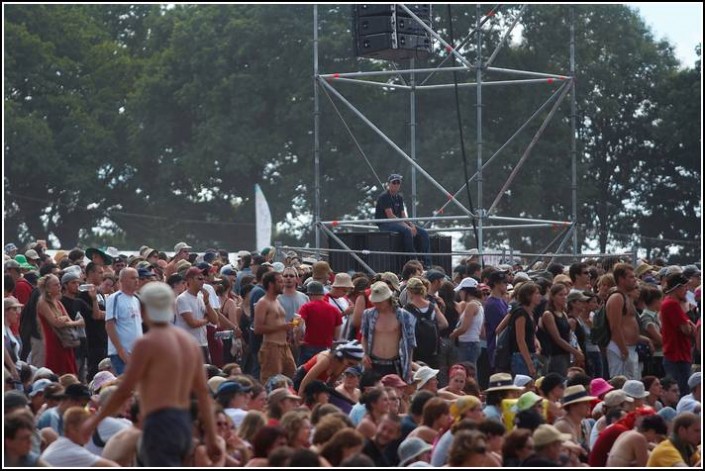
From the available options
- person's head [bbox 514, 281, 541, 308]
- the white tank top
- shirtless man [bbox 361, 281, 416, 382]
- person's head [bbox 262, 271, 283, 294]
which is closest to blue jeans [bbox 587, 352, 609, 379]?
the white tank top

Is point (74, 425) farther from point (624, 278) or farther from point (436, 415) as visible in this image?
point (624, 278)

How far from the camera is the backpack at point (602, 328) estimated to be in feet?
51.4

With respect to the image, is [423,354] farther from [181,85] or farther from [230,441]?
[181,85]

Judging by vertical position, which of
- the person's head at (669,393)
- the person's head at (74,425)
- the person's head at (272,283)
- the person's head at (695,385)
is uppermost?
the person's head at (272,283)

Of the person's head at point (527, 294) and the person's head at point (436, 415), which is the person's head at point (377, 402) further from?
the person's head at point (527, 294)

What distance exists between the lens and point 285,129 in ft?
172

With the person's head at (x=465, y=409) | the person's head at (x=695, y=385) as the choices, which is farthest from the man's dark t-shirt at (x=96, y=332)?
the person's head at (x=695, y=385)

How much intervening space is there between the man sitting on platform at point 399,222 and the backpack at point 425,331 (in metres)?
4.65

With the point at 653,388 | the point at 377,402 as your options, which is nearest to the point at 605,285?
the point at 653,388

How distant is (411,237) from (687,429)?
8.54 m

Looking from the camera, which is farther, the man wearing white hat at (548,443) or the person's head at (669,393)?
the person's head at (669,393)

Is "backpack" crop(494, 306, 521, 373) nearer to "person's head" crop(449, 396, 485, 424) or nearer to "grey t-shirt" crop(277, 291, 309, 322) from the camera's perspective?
"grey t-shirt" crop(277, 291, 309, 322)

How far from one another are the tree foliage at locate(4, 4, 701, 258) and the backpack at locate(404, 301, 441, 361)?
2906 centimetres

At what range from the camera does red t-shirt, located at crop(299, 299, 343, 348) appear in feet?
49.8
